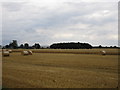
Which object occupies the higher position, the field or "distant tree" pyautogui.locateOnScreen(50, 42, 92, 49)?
"distant tree" pyautogui.locateOnScreen(50, 42, 92, 49)

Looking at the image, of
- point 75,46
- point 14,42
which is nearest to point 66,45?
point 75,46

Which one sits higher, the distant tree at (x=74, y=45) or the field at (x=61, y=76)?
the distant tree at (x=74, y=45)

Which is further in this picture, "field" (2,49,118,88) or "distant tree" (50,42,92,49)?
"distant tree" (50,42,92,49)

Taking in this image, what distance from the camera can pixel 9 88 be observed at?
7996 millimetres

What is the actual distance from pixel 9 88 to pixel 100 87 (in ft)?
13.1

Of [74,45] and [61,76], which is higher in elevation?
[74,45]

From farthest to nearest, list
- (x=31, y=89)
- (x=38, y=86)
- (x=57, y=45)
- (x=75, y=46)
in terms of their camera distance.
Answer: (x=57, y=45) → (x=75, y=46) → (x=38, y=86) → (x=31, y=89)

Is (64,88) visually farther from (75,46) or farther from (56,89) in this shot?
(75,46)

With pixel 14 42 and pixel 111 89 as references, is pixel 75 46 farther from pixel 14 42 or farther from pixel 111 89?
pixel 111 89

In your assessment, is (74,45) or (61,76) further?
(74,45)

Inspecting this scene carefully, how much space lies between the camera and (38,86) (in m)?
8.34

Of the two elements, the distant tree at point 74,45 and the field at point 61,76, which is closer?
the field at point 61,76

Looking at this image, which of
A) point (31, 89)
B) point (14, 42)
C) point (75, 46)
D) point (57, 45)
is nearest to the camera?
point (31, 89)

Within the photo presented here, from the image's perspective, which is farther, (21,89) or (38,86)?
(38,86)
